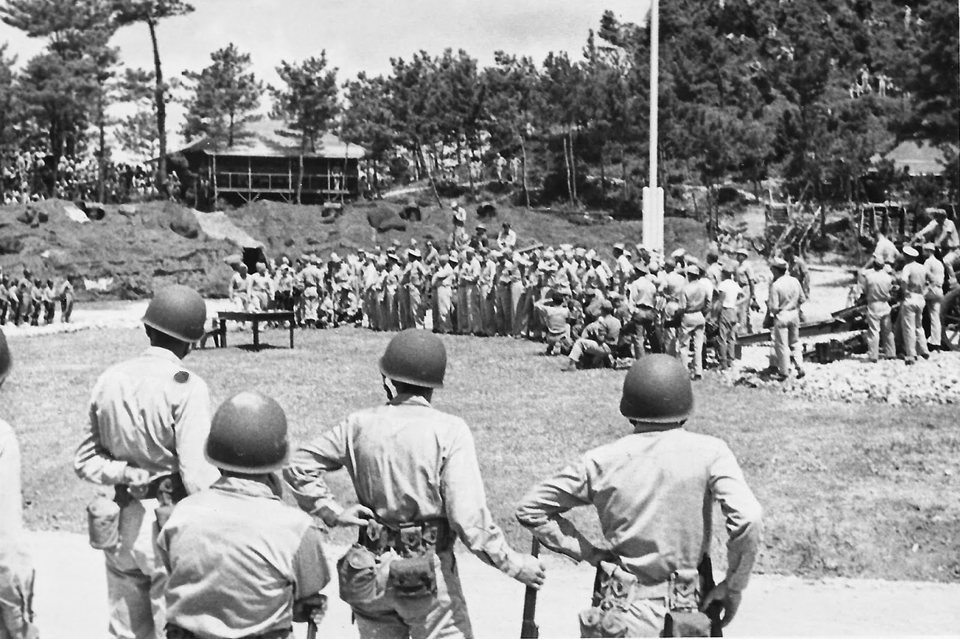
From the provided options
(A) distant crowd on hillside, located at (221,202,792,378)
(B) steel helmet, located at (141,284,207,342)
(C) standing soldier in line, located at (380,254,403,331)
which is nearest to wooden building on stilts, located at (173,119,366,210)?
(A) distant crowd on hillside, located at (221,202,792,378)

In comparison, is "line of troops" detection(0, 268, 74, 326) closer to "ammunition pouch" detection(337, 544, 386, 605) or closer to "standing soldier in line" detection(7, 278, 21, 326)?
"standing soldier in line" detection(7, 278, 21, 326)

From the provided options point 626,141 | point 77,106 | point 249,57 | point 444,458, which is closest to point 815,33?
point 626,141

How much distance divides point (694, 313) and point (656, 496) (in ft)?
40.5

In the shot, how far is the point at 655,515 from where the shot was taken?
421 centimetres

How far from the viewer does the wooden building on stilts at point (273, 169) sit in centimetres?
4628

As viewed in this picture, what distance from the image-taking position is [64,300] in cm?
3105

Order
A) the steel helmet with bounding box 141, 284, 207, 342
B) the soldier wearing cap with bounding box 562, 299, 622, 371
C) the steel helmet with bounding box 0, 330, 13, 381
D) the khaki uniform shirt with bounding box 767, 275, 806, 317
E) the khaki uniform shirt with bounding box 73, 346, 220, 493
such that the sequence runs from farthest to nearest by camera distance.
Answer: the soldier wearing cap with bounding box 562, 299, 622, 371 < the khaki uniform shirt with bounding box 767, 275, 806, 317 < the steel helmet with bounding box 141, 284, 207, 342 < the khaki uniform shirt with bounding box 73, 346, 220, 493 < the steel helmet with bounding box 0, 330, 13, 381

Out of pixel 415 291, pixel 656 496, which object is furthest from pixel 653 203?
pixel 656 496

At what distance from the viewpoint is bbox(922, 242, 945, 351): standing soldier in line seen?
16.2 meters

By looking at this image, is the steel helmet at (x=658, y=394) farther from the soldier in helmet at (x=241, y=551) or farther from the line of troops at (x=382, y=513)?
the soldier in helmet at (x=241, y=551)

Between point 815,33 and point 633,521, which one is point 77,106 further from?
point 633,521

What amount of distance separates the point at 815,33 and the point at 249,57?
18.8m

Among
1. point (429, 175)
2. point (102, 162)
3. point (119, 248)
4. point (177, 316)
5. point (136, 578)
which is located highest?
point (102, 162)

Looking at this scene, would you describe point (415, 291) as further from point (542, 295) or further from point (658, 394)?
point (658, 394)
